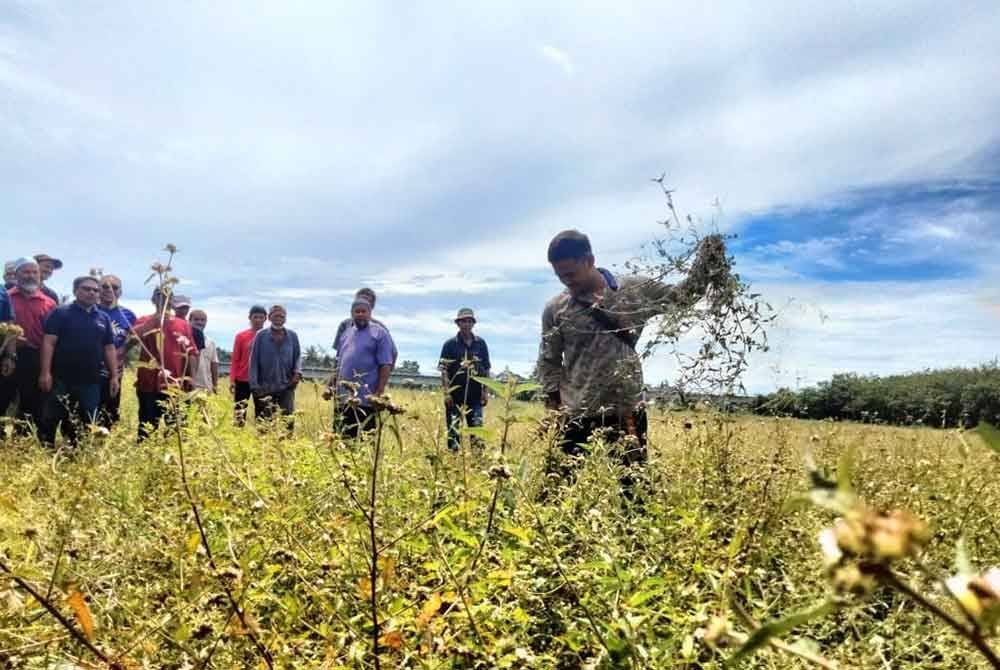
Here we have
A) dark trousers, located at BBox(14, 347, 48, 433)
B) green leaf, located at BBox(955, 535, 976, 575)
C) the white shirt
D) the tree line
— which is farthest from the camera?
the white shirt

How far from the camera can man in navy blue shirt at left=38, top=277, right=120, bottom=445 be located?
6.54m

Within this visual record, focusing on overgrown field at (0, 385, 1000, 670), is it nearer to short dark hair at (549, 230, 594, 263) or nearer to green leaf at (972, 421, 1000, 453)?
green leaf at (972, 421, 1000, 453)

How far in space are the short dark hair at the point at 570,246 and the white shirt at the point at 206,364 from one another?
5.65m

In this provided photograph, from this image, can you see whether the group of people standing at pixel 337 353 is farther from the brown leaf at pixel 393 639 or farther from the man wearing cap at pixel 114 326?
the brown leaf at pixel 393 639

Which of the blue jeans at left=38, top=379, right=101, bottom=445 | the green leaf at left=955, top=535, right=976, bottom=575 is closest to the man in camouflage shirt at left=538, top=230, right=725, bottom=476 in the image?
the green leaf at left=955, top=535, right=976, bottom=575

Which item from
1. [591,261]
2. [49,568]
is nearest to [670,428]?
[591,261]

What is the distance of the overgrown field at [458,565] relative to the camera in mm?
1505

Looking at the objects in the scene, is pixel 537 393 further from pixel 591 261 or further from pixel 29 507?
pixel 29 507

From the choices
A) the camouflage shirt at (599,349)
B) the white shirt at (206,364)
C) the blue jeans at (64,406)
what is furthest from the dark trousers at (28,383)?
the camouflage shirt at (599,349)

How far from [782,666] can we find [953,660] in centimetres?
61

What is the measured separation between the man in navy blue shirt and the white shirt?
1413 millimetres

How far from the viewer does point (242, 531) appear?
7.22 ft

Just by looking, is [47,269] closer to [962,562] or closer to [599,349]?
[599,349]

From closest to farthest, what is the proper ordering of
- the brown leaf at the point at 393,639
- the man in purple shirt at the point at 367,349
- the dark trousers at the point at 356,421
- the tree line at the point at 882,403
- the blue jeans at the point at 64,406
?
the brown leaf at the point at 393,639, the dark trousers at the point at 356,421, the tree line at the point at 882,403, the blue jeans at the point at 64,406, the man in purple shirt at the point at 367,349
